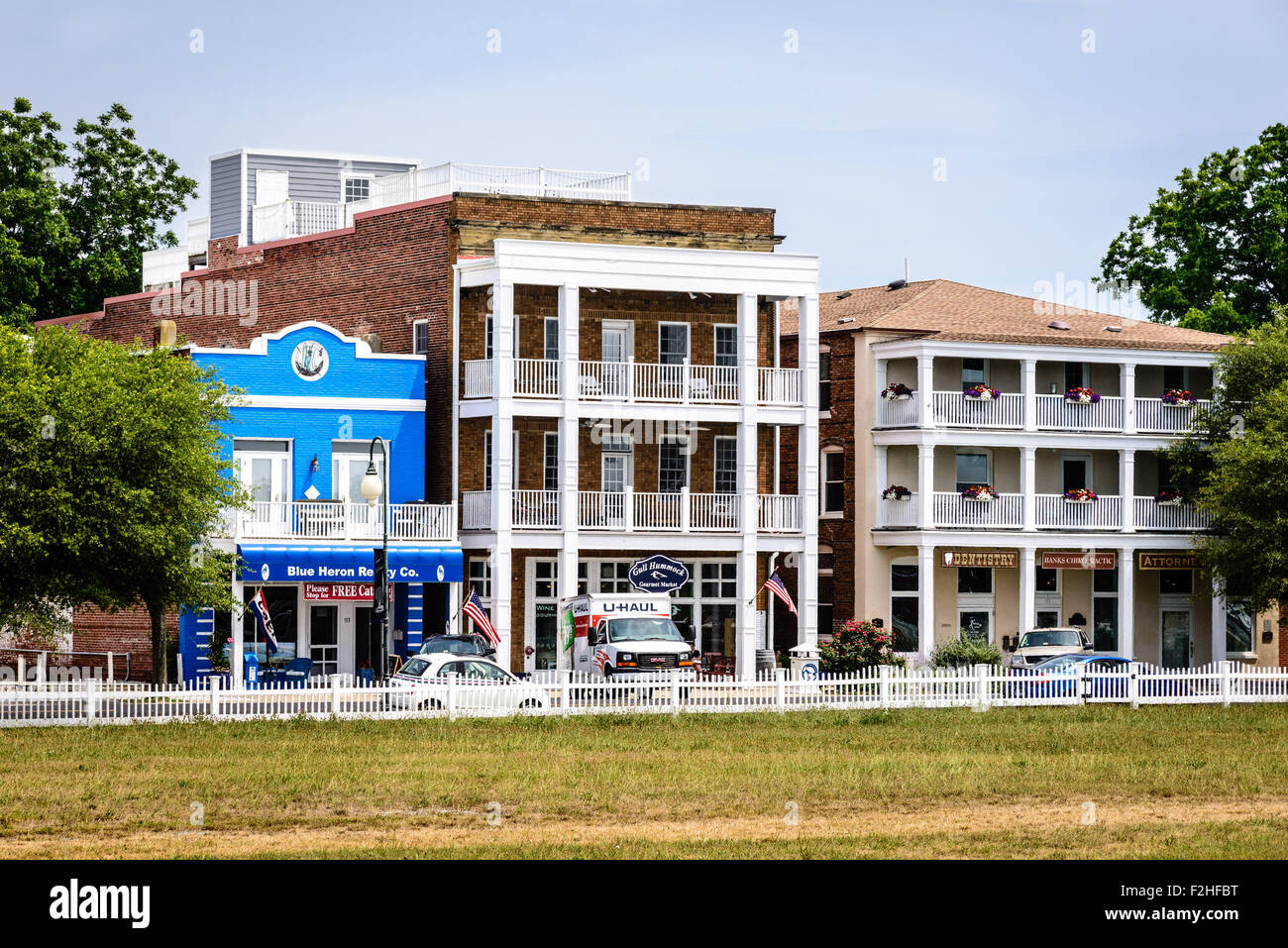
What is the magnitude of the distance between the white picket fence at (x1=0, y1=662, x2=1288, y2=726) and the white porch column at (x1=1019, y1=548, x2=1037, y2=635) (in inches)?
394

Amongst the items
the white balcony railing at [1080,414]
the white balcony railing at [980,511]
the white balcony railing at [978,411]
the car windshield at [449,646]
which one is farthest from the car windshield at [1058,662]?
the car windshield at [449,646]

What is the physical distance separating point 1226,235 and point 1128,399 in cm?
1709

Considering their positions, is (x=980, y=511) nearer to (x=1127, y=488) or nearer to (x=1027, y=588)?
(x=1027, y=588)

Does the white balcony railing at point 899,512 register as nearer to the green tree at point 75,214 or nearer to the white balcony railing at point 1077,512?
the white balcony railing at point 1077,512

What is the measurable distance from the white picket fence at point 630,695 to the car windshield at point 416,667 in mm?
801

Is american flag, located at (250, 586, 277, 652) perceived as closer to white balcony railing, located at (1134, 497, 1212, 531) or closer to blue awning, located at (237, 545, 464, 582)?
blue awning, located at (237, 545, 464, 582)

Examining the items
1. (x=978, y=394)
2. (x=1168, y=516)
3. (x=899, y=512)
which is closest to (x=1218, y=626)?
(x=1168, y=516)

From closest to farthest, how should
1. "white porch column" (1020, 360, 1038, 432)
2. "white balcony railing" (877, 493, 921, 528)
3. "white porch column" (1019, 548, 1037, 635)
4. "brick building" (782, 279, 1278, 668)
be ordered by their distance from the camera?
"white porch column" (1019, 548, 1037, 635) → "white balcony railing" (877, 493, 921, 528) → "brick building" (782, 279, 1278, 668) → "white porch column" (1020, 360, 1038, 432)

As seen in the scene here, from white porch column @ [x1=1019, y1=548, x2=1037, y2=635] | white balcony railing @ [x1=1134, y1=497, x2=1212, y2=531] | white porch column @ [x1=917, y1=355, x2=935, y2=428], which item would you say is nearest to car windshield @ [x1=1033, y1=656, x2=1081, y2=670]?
white porch column @ [x1=1019, y1=548, x2=1037, y2=635]

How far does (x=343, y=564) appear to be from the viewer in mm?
45219

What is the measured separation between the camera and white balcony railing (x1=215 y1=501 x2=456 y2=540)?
45000mm

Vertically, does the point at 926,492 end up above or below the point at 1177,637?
above

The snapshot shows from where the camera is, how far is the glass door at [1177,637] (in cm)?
5550
